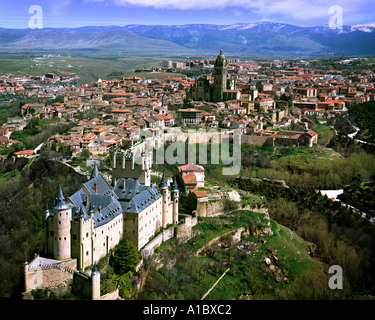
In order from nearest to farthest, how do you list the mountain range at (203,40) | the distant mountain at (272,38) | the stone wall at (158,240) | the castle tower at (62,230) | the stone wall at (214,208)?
the castle tower at (62,230), the stone wall at (158,240), the stone wall at (214,208), the distant mountain at (272,38), the mountain range at (203,40)

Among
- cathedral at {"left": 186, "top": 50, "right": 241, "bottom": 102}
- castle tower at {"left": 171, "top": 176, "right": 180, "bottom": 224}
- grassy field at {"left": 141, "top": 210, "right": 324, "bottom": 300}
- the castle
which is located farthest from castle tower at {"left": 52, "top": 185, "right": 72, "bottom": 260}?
cathedral at {"left": 186, "top": 50, "right": 241, "bottom": 102}

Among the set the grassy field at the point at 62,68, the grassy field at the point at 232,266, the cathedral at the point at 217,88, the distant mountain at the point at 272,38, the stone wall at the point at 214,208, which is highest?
the distant mountain at the point at 272,38

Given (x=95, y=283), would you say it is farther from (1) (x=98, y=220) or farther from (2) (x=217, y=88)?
(2) (x=217, y=88)

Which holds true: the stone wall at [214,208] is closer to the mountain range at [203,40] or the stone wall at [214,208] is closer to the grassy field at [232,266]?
the grassy field at [232,266]

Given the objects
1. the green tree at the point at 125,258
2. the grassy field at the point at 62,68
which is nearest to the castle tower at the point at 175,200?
the green tree at the point at 125,258

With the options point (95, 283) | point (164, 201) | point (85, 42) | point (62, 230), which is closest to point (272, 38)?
point (85, 42)

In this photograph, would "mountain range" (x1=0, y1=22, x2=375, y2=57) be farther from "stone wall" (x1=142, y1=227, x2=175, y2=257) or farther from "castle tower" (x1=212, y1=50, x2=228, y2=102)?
"stone wall" (x1=142, y1=227, x2=175, y2=257)
